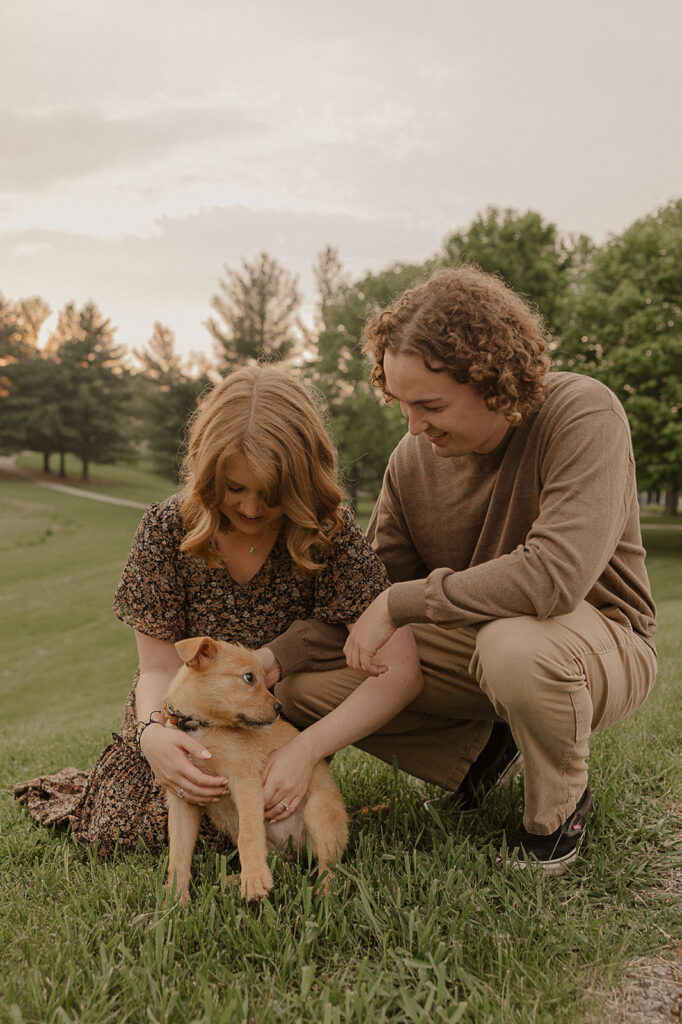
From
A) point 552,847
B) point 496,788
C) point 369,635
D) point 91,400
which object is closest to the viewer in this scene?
point 552,847

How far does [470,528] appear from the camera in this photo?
3395 millimetres

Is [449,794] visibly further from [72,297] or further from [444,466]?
[72,297]

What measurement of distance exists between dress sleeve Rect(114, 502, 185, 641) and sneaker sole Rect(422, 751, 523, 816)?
1350 mm

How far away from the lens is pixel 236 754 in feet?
9.52

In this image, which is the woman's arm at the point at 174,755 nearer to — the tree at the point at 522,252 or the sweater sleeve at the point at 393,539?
the sweater sleeve at the point at 393,539

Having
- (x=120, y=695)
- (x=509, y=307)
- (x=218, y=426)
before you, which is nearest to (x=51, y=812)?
(x=218, y=426)

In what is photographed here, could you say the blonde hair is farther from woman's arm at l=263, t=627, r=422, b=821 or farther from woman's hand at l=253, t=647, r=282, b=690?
woman's arm at l=263, t=627, r=422, b=821

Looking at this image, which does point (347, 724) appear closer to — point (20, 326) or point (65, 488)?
point (65, 488)

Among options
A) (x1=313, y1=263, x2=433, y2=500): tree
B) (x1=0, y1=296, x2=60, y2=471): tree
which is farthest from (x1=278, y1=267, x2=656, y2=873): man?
(x1=0, y1=296, x2=60, y2=471): tree

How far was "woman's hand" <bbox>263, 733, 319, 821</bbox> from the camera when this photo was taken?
283cm

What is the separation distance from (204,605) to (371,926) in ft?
4.77

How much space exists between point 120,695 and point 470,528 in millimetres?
11005

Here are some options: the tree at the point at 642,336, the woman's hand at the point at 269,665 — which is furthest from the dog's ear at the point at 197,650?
the tree at the point at 642,336

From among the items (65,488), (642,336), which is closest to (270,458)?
(642,336)
